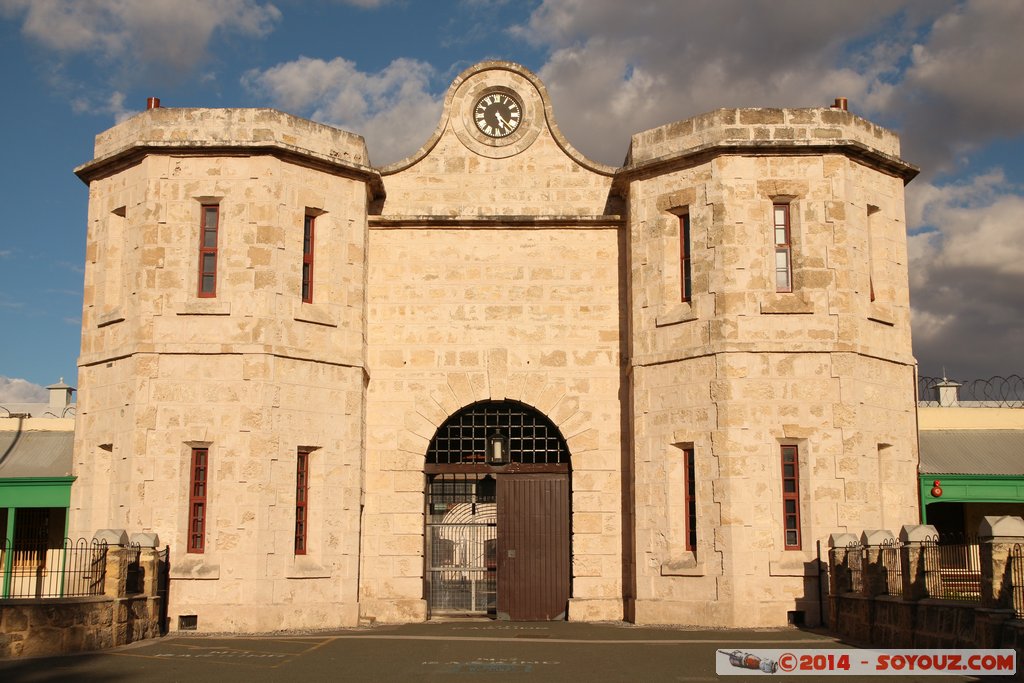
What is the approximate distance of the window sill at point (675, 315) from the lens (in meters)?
19.0

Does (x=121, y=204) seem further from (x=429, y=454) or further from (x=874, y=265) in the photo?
(x=874, y=265)

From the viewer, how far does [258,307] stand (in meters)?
18.4

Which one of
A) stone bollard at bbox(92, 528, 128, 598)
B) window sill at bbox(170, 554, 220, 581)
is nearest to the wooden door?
window sill at bbox(170, 554, 220, 581)

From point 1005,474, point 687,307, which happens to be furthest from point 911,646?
point 1005,474

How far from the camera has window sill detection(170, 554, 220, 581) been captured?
57.4ft

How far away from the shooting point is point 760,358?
60.8 feet

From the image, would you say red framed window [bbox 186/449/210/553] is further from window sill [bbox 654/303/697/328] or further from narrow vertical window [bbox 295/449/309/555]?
window sill [bbox 654/303/697/328]

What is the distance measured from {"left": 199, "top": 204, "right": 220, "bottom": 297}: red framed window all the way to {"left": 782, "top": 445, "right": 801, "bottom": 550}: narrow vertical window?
10001mm

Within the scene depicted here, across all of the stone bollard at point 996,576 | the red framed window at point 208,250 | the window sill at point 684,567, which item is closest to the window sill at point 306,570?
the red framed window at point 208,250

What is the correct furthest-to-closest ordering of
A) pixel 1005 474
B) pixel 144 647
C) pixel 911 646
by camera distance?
pixel 1005 474 → pixel 144 647 → pixel 911 646

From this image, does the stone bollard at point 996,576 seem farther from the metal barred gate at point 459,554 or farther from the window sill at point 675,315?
the metal barred gate at point 459,554

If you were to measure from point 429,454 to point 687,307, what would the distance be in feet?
18.4

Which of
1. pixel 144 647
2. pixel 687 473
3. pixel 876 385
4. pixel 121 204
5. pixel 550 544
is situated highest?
pixel 121 204

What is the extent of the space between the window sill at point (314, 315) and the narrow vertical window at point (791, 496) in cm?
802
